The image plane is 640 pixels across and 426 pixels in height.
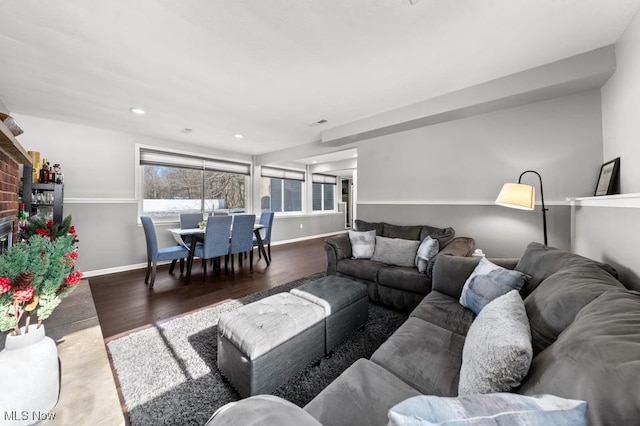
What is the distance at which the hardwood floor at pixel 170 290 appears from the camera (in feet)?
7.79

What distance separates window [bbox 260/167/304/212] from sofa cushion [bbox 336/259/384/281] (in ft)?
12.4

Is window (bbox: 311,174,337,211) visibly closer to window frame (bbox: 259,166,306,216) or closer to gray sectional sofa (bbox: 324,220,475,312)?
window frame (bbox: 259,166,306,216)

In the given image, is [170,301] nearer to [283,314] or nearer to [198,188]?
[283,314]

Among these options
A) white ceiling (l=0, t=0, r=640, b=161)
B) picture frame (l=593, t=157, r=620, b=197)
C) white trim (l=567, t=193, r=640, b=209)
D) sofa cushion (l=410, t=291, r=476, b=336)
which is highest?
white ceiling (l=0, t=0, r=640, b=161)

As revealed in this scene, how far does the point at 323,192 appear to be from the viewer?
7.87 meters

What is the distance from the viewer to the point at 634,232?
126 cm

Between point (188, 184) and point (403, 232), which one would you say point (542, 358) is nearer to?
point (403, 232)

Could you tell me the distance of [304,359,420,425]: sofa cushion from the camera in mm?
804

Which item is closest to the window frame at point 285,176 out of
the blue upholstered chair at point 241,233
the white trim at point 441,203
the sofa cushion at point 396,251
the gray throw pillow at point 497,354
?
the blue upholstered chair at point 241,233

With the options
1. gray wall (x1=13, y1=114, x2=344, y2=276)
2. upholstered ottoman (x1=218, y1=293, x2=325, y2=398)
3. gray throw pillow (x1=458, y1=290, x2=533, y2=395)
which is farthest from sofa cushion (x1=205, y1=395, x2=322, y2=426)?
gray wall (x1=13, y1=114, x2=344, y2=276)

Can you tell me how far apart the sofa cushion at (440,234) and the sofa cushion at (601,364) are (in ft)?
6.14

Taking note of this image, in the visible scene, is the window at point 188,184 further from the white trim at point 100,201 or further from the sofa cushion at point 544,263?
the sofa cushion at point 544,263

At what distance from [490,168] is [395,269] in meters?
1.68

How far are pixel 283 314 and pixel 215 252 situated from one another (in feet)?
7.75
